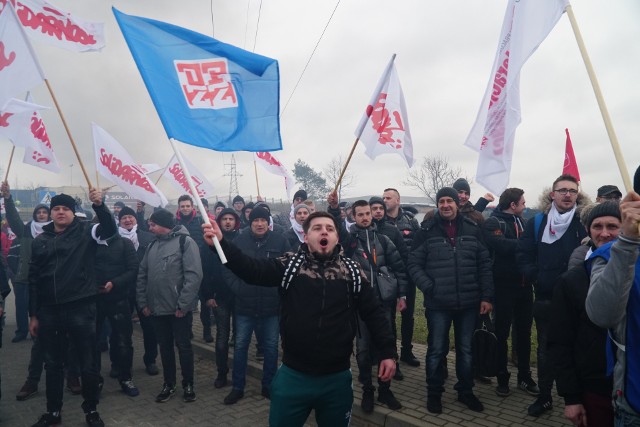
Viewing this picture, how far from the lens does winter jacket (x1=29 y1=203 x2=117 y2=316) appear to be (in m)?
4.56

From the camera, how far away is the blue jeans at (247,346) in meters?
5.29

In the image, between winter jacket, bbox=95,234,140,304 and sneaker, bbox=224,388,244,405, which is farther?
winter jacket, bbox=95,234,140,304

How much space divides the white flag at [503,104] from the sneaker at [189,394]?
436 centimetres

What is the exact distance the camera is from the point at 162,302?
5340 mm

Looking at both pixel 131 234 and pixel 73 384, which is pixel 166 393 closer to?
pixel 73 384

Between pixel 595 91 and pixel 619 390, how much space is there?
1.54 meters

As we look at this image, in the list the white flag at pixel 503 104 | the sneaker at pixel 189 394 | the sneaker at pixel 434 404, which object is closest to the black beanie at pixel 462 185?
the white flag at pixel 503 104

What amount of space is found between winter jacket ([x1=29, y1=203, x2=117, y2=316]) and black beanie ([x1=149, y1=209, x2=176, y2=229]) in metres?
0.72

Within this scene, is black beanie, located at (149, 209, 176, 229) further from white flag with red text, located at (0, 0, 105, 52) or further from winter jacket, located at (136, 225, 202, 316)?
white flag with red text, located at (0, 0, 105, 52)

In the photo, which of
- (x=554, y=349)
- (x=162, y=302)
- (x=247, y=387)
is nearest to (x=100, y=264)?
(x=162, y=302)

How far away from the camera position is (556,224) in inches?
171

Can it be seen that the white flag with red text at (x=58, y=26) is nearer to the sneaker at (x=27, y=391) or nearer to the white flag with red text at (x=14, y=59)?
the white flag with red text at (x=14, y=59)

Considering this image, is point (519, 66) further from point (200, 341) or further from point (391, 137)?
point (200, 341)

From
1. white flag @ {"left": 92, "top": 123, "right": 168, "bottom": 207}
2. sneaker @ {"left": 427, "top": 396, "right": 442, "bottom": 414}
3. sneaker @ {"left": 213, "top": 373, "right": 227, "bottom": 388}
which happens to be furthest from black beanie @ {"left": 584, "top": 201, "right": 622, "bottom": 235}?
white flag @ {"left": 92, "top": 123, "right": 168, "bottom": 207}
